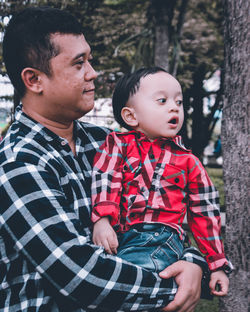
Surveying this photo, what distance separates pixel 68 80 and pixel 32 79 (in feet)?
0.55

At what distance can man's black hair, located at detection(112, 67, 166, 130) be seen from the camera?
194 centimetres

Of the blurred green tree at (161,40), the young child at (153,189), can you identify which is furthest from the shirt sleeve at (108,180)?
the blurred green tree at (161,40)

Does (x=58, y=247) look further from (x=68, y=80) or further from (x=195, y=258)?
(x=68, y=80)

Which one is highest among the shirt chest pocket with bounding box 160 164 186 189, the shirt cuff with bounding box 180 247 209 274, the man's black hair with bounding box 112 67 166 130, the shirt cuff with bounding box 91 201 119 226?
the man's black hair with bounding box 112 67 166 130

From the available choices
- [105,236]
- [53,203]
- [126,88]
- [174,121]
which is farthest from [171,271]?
[126,88]

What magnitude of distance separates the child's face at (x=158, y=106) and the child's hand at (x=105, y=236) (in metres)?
0.53

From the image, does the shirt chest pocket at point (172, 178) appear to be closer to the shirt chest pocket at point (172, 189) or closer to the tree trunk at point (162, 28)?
the shirt chest pocket at point (172, 189)

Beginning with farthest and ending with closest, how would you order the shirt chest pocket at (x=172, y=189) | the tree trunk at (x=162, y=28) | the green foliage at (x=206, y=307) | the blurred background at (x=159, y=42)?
the blurred background at (x=159, y=42)
the tree trunk at (x=162, y=28)
the green foliage at (x=206, y=307)
the shirt chest pocket at (x=172, y=189)

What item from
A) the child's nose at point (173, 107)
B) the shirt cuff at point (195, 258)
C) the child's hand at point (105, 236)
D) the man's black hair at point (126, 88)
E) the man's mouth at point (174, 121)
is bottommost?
the shirt cuff at point (195, 258)

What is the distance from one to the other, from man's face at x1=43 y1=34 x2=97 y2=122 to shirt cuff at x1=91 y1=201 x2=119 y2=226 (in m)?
0.45

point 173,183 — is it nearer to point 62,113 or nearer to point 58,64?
A: point 62,113

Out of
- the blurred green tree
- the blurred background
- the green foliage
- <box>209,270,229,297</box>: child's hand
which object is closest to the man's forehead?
<box>209,270,229,297</box>: child's hand

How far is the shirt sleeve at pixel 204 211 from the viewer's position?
5.85 ft

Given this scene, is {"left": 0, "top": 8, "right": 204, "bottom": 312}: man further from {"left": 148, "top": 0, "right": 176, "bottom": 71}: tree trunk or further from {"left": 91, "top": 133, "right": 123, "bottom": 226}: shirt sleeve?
{"left": 148, "top": 0, "right": 176, "bottom": 71}: tree trunk
